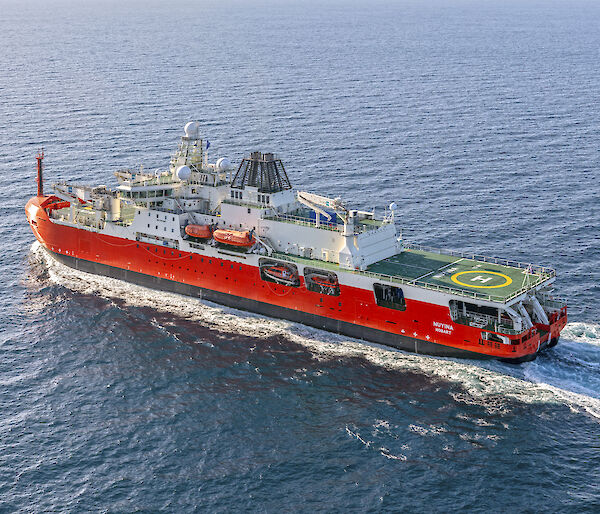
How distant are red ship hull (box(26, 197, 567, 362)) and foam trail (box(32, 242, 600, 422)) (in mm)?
852

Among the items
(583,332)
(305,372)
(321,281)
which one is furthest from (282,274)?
(583,332)

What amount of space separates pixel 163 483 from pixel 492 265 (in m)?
33.2

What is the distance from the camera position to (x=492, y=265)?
6150 centimetres

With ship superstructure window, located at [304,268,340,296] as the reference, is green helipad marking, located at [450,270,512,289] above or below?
above

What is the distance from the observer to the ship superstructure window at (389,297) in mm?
58625

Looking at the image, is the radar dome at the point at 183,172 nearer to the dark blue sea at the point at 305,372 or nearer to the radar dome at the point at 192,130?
the radar dome at the point at 192,130

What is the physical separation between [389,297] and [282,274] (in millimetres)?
9538

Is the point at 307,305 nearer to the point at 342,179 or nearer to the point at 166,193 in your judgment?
the point at 166,193

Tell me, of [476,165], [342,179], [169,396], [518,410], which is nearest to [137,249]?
[169,396]

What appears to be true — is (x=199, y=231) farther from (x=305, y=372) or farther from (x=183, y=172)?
(x=305, y=372)

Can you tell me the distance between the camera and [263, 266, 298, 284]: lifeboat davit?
207 feet

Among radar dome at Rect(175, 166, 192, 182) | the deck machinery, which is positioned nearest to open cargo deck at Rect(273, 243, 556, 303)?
the deck machinery

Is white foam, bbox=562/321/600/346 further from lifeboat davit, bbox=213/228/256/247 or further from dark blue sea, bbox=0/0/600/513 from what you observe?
lifeboat davit, bbox=213/228/256/247

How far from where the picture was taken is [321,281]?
203 ft
